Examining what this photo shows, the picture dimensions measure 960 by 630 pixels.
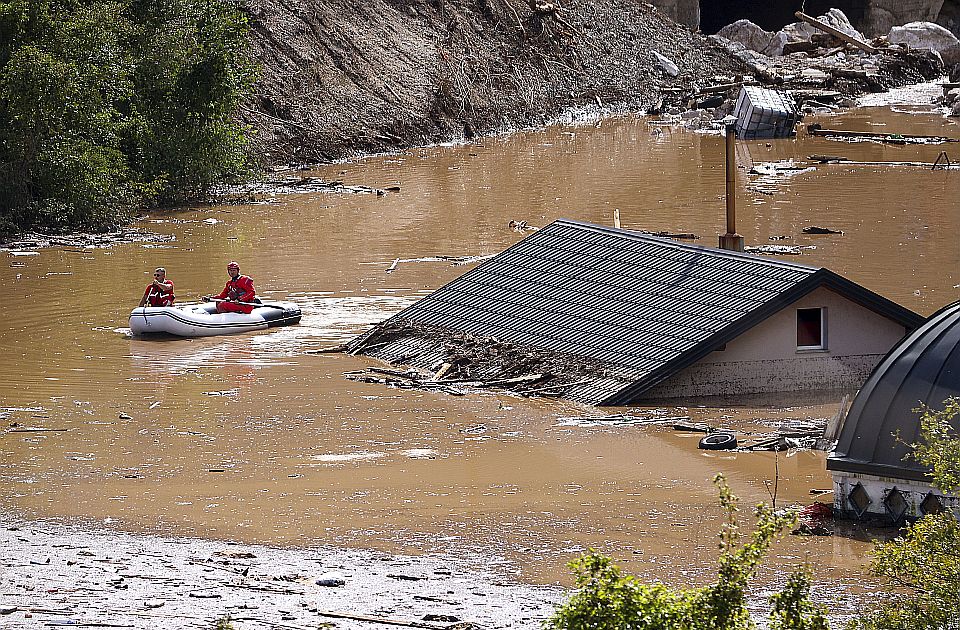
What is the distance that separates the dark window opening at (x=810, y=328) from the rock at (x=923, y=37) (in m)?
66.1

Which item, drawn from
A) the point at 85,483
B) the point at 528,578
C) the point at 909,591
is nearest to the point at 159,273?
the point at 85,483

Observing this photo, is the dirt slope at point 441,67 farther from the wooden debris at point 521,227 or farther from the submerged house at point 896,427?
the submerged house at point 896,427

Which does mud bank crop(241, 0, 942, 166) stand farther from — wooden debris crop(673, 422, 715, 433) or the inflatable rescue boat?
wooden debris crop(673, 422, 715, 433)

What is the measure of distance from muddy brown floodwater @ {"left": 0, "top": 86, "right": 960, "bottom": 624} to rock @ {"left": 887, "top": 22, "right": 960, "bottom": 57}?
153 ft

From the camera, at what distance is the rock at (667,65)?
71.7 m

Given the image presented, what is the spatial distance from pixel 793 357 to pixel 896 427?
6474 millimetres

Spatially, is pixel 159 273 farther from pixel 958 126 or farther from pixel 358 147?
pixel 958 126

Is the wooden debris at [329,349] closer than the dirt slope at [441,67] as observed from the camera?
Yes

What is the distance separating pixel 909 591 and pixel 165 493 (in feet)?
23.0

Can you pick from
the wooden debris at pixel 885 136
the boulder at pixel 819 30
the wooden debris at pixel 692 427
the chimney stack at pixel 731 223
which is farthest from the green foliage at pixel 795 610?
the boulder at pixel 819 30

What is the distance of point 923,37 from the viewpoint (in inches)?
3162

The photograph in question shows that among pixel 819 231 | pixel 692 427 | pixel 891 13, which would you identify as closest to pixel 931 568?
pixel 692 427

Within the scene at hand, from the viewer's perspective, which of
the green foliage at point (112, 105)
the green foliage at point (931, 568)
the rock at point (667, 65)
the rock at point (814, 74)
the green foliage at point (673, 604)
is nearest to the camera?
the green foliage at point (673, 604)

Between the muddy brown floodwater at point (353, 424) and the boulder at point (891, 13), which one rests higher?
the boulder at point (891, 13)
